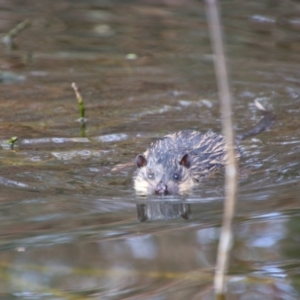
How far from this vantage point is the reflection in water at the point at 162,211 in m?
6.37

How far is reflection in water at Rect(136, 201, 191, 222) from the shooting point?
6375 mm

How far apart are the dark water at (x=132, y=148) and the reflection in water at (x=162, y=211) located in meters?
0.02

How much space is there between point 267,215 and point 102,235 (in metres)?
1.34

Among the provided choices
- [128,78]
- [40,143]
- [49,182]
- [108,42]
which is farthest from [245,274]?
[108,42]

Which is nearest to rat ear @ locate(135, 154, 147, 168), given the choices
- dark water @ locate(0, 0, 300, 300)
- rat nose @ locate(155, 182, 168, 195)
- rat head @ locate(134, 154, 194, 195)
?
rat head @ locate(134, 154, 194, 195)

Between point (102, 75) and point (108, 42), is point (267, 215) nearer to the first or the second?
point (102, 75)

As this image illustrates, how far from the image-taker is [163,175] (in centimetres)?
743

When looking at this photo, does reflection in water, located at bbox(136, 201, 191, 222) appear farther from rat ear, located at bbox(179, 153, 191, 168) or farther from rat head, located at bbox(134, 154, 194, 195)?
rat ear, located at bbox(179, 153, 191, 168)

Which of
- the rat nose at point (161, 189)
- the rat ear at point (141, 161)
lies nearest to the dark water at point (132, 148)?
the rat nose at point (161, 189)

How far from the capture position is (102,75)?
37.9ft

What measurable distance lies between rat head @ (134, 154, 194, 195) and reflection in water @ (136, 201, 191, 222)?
11.5 inches

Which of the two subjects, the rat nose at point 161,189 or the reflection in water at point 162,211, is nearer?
the reflection in water at point 162,211

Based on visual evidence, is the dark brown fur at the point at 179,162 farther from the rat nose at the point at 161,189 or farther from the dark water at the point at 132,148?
the dark water at the point at 132,148

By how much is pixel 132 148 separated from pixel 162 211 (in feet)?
7.55
